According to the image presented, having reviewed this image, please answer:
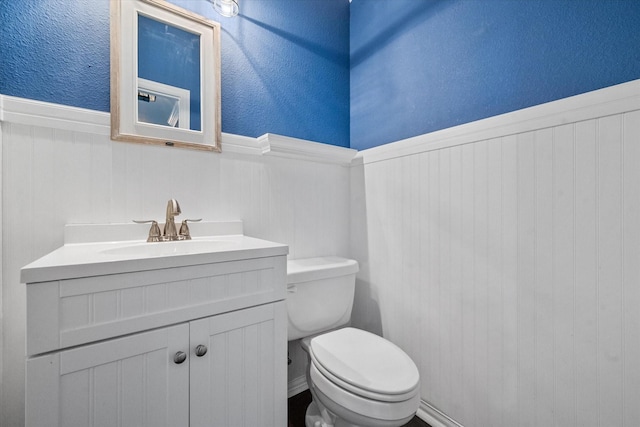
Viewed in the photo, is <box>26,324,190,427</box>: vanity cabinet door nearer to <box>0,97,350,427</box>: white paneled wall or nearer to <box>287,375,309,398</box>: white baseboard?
<box>0,97,350,427</box>: white paneled wall

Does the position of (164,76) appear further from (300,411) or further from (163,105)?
(300,411)

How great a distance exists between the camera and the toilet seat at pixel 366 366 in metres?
0.83

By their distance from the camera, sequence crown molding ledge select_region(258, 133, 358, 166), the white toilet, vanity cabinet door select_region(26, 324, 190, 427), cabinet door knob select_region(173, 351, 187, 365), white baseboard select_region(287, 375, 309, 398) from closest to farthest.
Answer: vanity cabinet door select_region(26, 324, 190, 427) < cabinet door knob select_region(173, 351, 187, 365) < the white toilet < crown molding ledge select_region(258, 133, 358, 166) < white baseboard select_region(287, 375, 309, 398)

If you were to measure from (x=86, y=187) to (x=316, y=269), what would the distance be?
0.94m

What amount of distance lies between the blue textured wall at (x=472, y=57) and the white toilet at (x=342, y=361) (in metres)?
0.87

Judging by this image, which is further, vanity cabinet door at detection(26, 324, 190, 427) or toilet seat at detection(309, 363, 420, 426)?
toilet seat at detection(309, 363, 420, 426)

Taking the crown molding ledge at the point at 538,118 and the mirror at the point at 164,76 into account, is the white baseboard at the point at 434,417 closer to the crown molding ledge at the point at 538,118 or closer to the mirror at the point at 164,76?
the crown molding ledge at the point at 538,118

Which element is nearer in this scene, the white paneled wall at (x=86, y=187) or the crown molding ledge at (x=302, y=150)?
the white paneled wall at (x=86, y=187)

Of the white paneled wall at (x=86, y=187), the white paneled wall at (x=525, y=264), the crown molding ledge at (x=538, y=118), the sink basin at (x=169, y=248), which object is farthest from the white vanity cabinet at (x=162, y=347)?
the crown molding ledge at (x=538, y=118)

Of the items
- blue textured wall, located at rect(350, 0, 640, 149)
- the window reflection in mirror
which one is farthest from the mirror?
blue textured wall, located at rect(350, 0, 640, 149)

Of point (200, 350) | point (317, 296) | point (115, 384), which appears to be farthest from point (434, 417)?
point (115, 384)

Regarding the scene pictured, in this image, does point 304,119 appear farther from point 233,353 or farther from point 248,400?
point 248,400

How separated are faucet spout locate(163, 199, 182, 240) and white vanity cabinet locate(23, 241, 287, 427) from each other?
1.20 ft

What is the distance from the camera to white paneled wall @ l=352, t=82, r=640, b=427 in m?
0.76
